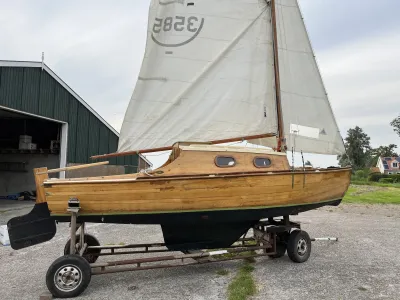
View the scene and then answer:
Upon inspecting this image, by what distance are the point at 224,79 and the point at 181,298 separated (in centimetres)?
461

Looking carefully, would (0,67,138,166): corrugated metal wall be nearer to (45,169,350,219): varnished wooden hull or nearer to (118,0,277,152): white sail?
(118,0,277,152): white sail

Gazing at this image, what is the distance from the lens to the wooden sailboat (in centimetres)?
641

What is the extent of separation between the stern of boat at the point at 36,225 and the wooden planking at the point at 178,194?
32cm

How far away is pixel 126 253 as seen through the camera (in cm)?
648

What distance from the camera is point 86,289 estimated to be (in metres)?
5.74

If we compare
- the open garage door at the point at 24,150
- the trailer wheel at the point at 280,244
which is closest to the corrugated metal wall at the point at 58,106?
the open garage door at the point at 24,150

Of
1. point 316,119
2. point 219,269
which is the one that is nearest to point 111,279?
point 219,269

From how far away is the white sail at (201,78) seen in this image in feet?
24.3

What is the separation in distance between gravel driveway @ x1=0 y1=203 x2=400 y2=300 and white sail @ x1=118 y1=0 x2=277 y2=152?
2773 millimetres

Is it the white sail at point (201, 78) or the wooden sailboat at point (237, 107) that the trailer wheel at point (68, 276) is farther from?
the white sail at point (201, 78)

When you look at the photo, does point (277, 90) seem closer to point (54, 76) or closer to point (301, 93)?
point (301, 93)

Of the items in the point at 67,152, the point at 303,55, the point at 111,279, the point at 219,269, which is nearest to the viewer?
the point at 111,279

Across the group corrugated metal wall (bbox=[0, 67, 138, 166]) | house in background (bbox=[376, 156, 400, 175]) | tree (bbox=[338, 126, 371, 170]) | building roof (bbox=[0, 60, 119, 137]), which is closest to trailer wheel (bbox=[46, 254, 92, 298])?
corrugated metal wall (bbox=[0, 67, 138, 166])

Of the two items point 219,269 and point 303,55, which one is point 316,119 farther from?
point 219,269
